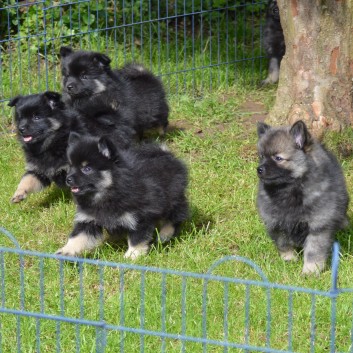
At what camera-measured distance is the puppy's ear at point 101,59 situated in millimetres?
8273

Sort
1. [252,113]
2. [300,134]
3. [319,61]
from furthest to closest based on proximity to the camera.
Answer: [252,113]
[319,61]
[300,134]

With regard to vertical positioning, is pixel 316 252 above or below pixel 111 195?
below

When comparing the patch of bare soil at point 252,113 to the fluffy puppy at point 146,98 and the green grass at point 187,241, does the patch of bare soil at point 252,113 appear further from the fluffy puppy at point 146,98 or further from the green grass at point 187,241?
the fluffy puppy at point 146,98

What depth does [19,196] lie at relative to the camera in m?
7.27

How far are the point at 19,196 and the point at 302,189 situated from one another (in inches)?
97.3

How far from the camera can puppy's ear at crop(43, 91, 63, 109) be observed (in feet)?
23.9

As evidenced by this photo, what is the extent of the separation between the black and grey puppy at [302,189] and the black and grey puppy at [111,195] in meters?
0.82

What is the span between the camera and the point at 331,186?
596cm

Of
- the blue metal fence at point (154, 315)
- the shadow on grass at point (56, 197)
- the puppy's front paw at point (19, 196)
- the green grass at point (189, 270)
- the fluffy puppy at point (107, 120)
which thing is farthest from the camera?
the fluffy puppy at point (107, 120)

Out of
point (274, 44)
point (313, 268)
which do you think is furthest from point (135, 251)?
point (274, 44)

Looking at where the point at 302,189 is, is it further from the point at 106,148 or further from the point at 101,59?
the point at 101,59

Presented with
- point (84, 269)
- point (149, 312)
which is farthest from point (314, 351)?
point (84, 269)

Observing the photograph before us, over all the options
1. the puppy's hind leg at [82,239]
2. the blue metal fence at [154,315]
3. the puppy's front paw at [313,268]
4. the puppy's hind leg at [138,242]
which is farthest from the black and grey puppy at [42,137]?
the puppy's front paw at [313,268]

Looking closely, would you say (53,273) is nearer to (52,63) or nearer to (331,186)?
(331,186)
